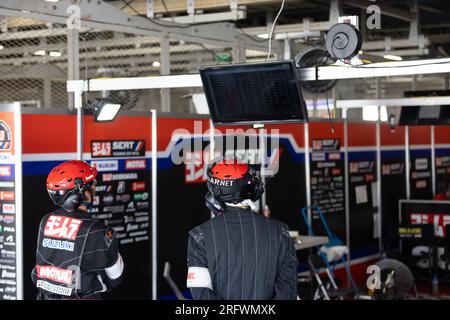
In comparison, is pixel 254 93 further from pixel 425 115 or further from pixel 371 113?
pixel 371 113

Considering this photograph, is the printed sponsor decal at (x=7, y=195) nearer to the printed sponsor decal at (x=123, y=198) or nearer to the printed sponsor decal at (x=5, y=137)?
the printed sponsor decal at (x=5, y=137)

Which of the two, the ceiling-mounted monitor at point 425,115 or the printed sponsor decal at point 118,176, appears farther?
the ceiling-mounted monitor at point 425,115

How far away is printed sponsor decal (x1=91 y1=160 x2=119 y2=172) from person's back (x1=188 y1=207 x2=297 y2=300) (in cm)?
211

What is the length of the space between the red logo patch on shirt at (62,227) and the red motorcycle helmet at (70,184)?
8 centimetres

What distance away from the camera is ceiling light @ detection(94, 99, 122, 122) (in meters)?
5.79

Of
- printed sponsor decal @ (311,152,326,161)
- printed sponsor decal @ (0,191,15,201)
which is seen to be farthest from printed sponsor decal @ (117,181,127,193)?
printed sponsor decal @ (311,152,326,161)

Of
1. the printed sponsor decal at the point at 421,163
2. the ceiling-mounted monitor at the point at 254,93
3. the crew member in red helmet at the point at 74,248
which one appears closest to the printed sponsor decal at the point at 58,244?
the crew member in red helmet at the point at 74,248

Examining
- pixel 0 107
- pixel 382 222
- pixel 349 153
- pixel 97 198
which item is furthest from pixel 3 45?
pixel 382 222

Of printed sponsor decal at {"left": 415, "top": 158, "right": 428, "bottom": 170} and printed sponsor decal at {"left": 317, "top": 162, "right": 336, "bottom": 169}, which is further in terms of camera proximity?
printed sponsor decal at {"left": 415, "top": 158, "right": 428, "bottom": 170}

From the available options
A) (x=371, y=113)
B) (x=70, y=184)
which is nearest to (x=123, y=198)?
(x=70, y=184)

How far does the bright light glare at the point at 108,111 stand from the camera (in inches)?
229

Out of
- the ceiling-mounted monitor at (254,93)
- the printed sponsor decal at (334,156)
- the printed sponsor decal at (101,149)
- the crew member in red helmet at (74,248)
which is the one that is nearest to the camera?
the crew member in red helmet at (74,248)

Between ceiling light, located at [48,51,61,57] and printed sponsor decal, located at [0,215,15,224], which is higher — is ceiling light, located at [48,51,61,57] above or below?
above

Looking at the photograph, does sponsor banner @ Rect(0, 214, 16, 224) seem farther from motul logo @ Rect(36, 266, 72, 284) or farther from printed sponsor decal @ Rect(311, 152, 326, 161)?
printed sponsor decal @ Rect(311, 152, 326, 161)
